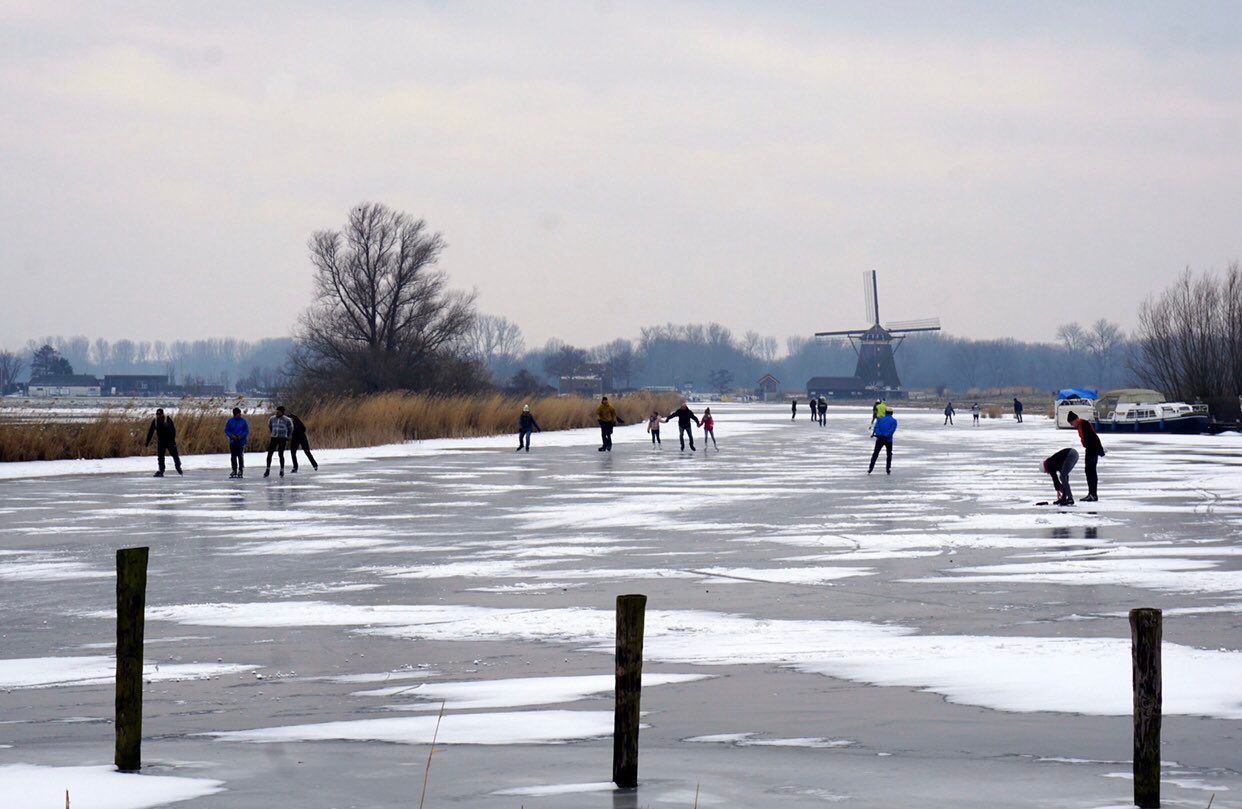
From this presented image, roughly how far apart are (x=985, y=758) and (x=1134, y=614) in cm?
140

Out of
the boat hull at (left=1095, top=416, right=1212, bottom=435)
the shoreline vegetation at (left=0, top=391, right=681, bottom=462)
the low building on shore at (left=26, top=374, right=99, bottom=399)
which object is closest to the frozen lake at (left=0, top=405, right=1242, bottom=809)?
the shoreline vegetation at (left=0, top=391, right=681, bottom=462)

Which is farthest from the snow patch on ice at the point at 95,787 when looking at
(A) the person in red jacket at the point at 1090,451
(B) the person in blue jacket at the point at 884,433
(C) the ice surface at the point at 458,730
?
(B) the person in blue jacket at the point at 884,433

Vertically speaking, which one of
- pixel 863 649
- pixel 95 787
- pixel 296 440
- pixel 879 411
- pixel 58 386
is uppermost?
pixel 58 386

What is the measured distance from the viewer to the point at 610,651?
945cm

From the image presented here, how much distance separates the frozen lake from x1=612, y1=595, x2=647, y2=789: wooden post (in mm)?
198

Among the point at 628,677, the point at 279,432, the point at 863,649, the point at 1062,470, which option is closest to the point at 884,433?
the point at 1062,470

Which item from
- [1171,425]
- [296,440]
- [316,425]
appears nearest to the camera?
[296,440]

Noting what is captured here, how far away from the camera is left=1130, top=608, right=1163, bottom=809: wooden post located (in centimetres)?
539

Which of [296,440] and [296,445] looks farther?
[296,445]

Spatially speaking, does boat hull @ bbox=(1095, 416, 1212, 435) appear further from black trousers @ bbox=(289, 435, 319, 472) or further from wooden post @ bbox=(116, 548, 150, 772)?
wooden post @ bbox=(116, 548, 150, 772)

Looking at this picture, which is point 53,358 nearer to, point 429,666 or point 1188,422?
point 1188,422

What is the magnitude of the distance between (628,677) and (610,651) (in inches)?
146

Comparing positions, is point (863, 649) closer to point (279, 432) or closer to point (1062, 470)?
point (1062, 470)

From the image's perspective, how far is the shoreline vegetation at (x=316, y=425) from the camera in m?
34.8
